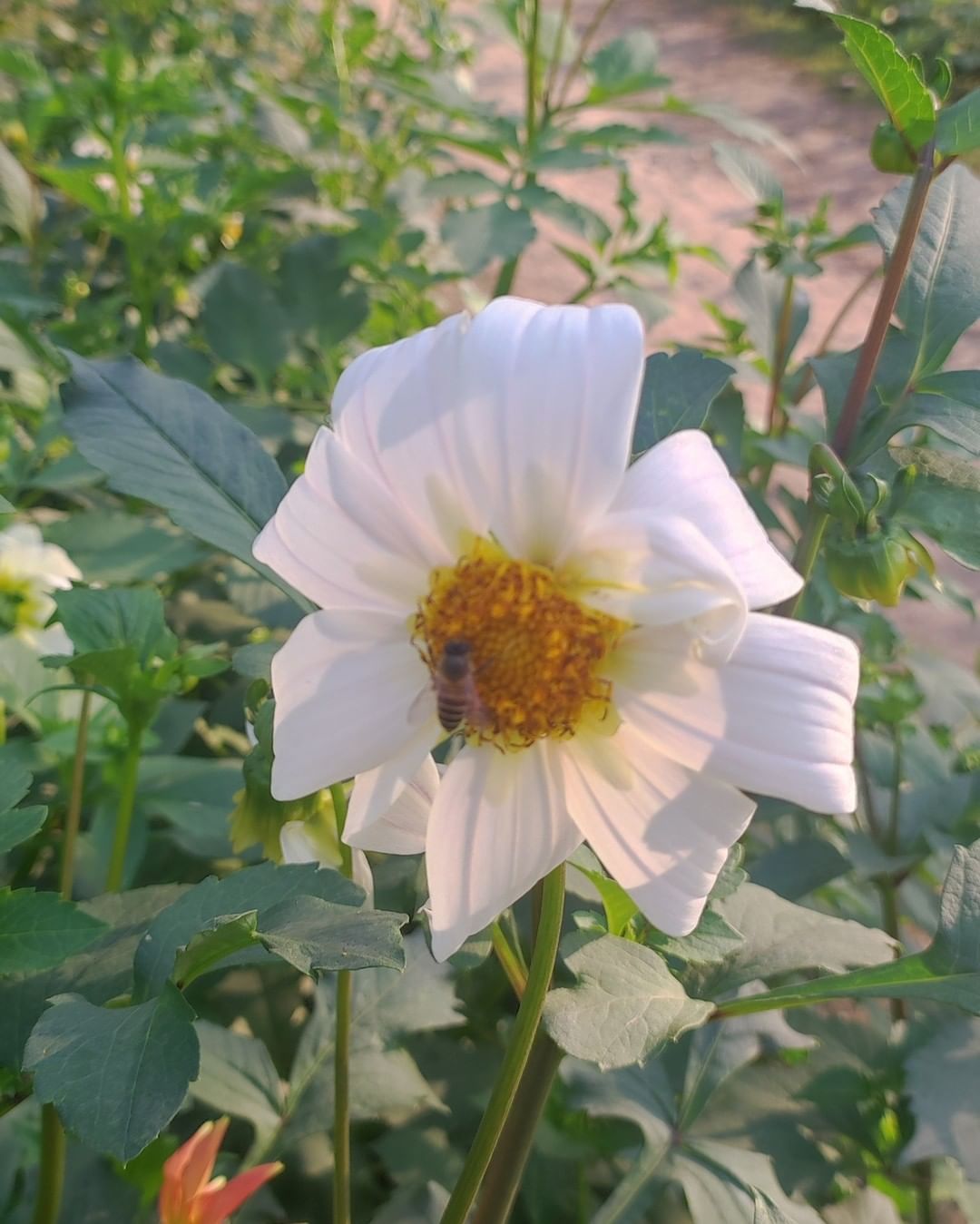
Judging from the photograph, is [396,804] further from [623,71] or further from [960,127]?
[623,71]

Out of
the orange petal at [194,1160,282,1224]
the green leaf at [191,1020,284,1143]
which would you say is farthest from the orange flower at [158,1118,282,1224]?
the green leaf at [191,1020,284,1143]

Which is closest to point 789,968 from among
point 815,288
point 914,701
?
point 914,701

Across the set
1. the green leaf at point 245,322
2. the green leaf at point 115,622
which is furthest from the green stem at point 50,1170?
the green leaf at point 245,322

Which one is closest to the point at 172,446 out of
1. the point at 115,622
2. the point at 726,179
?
the point at 115,622

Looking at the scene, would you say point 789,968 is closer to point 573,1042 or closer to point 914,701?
point 573,1042

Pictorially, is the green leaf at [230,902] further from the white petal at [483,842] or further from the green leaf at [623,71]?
→ the green leaf at [623,71]

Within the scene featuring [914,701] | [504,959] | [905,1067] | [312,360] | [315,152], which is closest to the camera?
[504,959]
